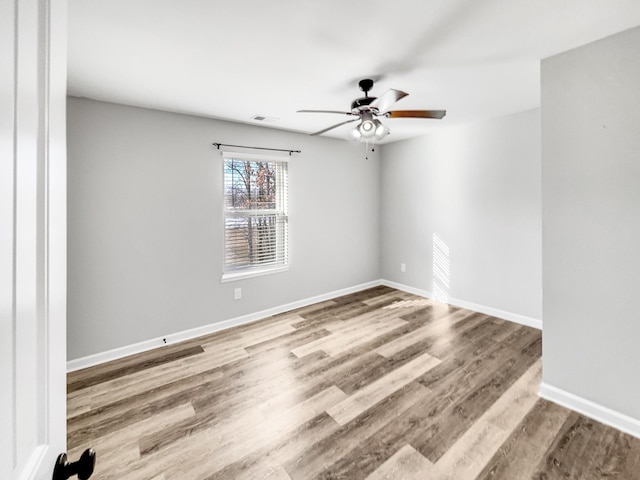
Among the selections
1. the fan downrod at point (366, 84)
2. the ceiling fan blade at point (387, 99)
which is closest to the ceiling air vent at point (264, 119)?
the fan downrod at point (366, 84)

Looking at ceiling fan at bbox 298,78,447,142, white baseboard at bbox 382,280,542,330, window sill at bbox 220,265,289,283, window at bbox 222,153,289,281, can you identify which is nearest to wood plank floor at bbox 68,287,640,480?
white baseboard at bbox 382,280,542,330

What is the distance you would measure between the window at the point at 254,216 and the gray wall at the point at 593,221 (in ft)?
9.31

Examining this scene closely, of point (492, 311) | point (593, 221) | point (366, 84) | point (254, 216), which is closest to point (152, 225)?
point (254, 216)

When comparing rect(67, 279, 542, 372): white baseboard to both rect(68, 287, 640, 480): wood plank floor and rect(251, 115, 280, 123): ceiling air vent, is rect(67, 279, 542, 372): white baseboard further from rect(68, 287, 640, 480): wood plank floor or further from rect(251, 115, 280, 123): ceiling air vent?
rect(251, 115, 280, 123): ceiling air vent

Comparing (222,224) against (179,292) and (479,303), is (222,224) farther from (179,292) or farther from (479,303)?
(479,303)

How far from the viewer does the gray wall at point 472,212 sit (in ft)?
11.1

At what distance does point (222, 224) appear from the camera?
3428mm

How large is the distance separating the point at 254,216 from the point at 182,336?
63.1 inches

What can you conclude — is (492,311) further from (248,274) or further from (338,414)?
(248,274)

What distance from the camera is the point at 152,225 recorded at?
3.00 metres

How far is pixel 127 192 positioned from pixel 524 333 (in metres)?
4.43

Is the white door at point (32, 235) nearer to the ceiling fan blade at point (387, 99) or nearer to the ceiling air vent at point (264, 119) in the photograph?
the ceiling fan blade at point (387, 99)

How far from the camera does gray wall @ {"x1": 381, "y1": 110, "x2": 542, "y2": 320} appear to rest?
338 centimetres

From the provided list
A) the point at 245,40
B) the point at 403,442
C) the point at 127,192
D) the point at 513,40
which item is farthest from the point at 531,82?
the point at 127,192
